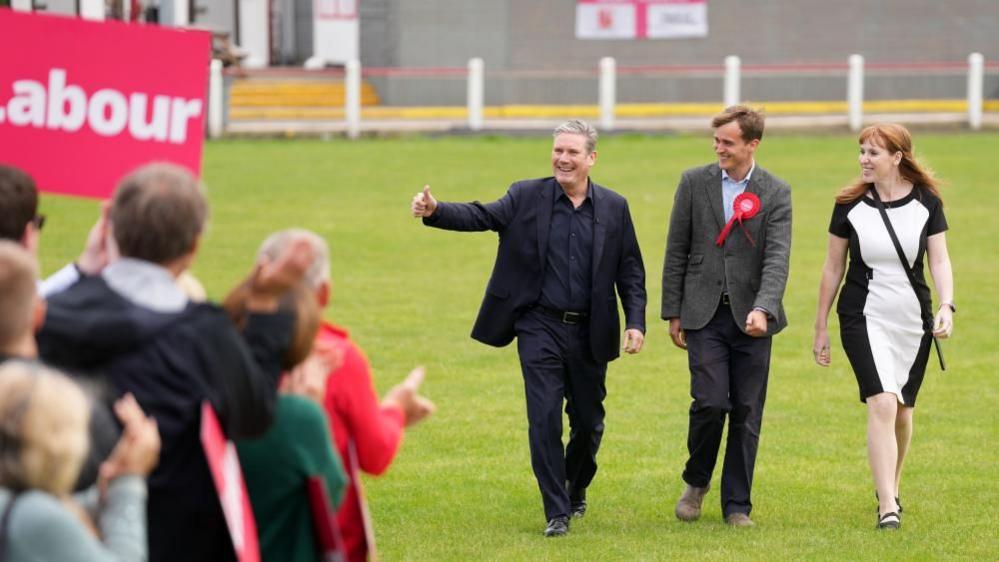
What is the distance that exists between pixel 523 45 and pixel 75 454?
1416 inches

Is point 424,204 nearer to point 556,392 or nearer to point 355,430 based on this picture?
point 556,392

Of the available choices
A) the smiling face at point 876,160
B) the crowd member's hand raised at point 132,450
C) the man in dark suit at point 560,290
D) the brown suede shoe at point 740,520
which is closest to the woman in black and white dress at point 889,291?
the smiling face at point 876,160

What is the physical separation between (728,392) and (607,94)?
2689cm

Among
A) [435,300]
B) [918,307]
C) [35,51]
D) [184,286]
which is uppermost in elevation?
[35,51]

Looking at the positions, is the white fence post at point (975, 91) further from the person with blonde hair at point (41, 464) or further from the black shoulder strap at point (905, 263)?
the person with blonde hair at point (41, 464)

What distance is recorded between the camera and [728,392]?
888cm

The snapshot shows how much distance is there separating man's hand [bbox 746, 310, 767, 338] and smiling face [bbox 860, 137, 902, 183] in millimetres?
865

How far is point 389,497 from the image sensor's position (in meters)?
9.55

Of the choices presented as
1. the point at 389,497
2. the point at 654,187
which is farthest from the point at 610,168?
the point at 389,497

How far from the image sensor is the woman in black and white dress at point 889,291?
8.66m

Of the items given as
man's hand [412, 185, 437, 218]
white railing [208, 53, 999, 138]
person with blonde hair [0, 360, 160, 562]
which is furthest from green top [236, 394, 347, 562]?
white railing [208, 53, 999, 138]

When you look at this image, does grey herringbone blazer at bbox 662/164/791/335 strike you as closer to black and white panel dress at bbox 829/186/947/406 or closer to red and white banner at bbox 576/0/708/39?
black and white panel dress at bbox 829/186/947/406

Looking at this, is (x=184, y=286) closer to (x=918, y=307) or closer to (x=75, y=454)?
(x=75, y=454)

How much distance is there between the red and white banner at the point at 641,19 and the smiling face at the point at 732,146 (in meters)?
30.9
